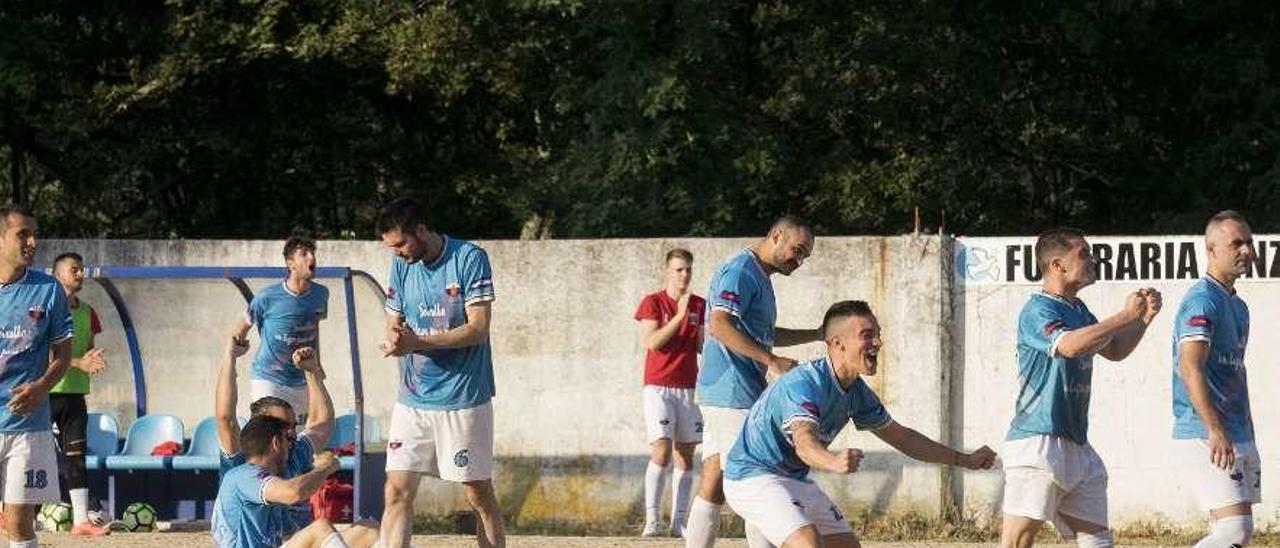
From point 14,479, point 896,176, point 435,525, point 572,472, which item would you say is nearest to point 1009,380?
point 572,472

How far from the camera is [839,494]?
1512cm

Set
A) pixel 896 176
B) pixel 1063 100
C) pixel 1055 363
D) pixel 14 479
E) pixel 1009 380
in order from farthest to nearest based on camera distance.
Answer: pixel 1063 100 < pixel 896 176 < pixel 1009 380 < pixel 14 479 < pixel 1055 363

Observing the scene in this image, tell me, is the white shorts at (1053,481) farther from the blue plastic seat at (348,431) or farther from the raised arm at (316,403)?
the blue plastic seat at (348,431)

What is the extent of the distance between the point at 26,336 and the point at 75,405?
14.3 ft

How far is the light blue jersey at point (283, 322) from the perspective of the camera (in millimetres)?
13883

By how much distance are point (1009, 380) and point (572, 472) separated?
3020mm

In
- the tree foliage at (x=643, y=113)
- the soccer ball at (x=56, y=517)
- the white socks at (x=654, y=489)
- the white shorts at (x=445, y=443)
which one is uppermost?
the tree foliage at (x=643, y=113)

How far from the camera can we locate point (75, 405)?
14.9 m

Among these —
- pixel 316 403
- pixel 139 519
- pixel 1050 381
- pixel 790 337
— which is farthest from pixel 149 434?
pixel 1050 381

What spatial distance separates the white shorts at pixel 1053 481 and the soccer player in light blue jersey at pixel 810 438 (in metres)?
1.04

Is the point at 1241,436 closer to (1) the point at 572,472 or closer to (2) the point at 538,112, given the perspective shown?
(1) the point at 572,472

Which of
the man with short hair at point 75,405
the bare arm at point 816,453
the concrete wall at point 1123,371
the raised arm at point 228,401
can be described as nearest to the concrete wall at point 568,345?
the concrete wall at point 1123,371

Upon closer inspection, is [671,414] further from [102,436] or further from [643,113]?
[643,113]

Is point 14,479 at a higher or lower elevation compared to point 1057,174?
lower
